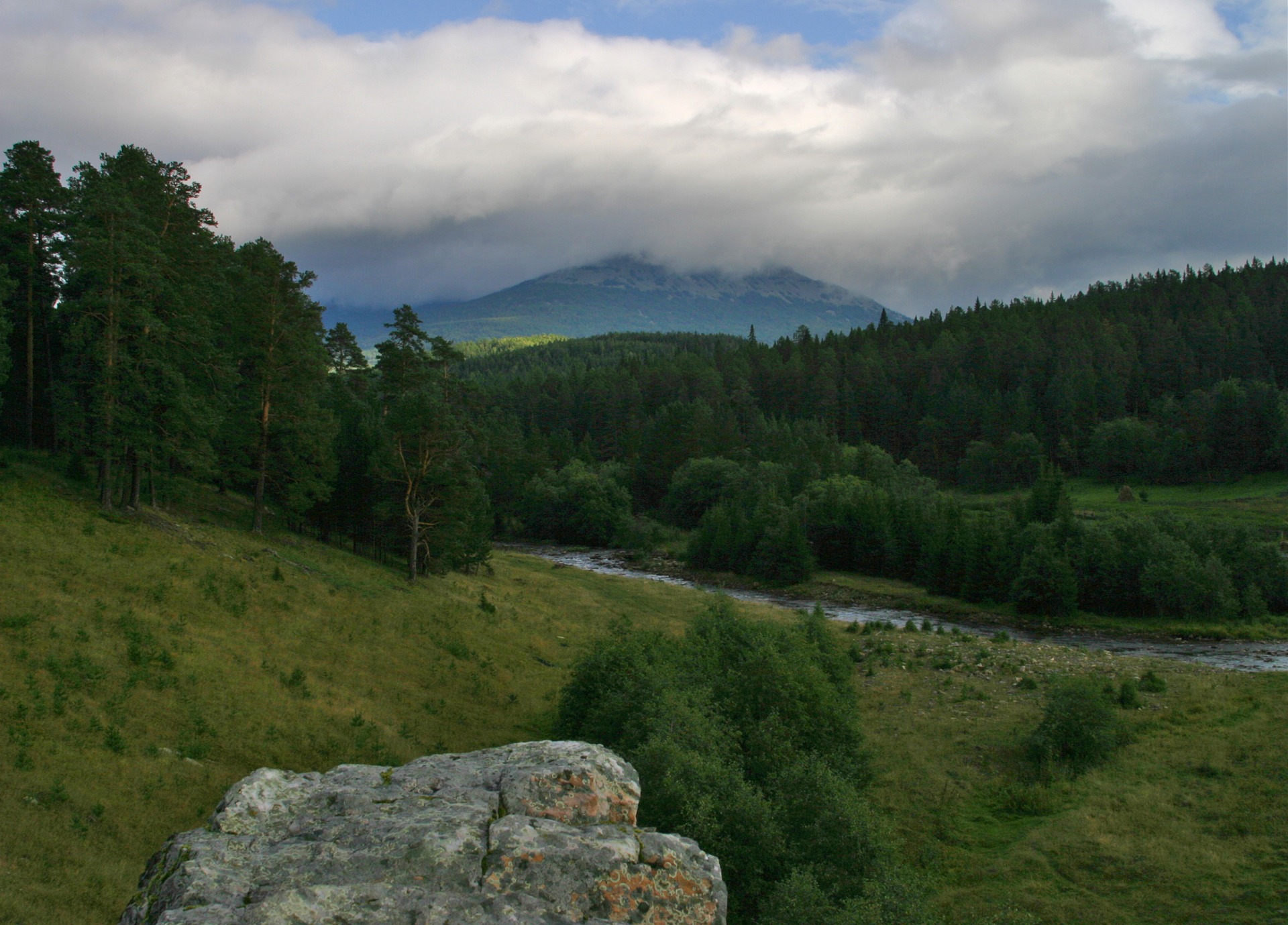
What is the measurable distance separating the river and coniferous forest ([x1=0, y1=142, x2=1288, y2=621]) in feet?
19.3

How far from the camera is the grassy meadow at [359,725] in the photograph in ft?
53.3

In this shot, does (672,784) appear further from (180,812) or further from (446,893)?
(180,812)

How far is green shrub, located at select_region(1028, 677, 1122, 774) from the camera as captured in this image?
29406mm

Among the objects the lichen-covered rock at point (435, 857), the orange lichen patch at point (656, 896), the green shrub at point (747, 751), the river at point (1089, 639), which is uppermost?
the lichen-covered rock at point (435, 857)

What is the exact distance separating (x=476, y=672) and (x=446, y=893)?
83.3ft

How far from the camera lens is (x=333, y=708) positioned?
24.3 metres

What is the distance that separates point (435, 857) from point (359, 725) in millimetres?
16181

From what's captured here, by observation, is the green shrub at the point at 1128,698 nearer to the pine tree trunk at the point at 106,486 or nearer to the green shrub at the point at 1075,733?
the green shrub at the point at 1075,733

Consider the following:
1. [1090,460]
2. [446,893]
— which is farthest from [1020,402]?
[446,893]

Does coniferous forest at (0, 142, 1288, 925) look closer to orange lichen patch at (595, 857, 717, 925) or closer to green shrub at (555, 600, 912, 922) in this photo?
green shrub at (555, 600, 912, 922)

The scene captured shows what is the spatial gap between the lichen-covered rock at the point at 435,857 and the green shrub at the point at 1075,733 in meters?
25.5

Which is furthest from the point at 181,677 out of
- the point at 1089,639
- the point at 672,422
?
the point at 672,422

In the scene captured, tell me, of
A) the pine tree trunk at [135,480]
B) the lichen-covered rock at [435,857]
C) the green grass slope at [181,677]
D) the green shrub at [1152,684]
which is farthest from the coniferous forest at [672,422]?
the lichen-covered rock at [435,857]

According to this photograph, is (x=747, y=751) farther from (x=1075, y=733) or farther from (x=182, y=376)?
(x=182, y=376)
